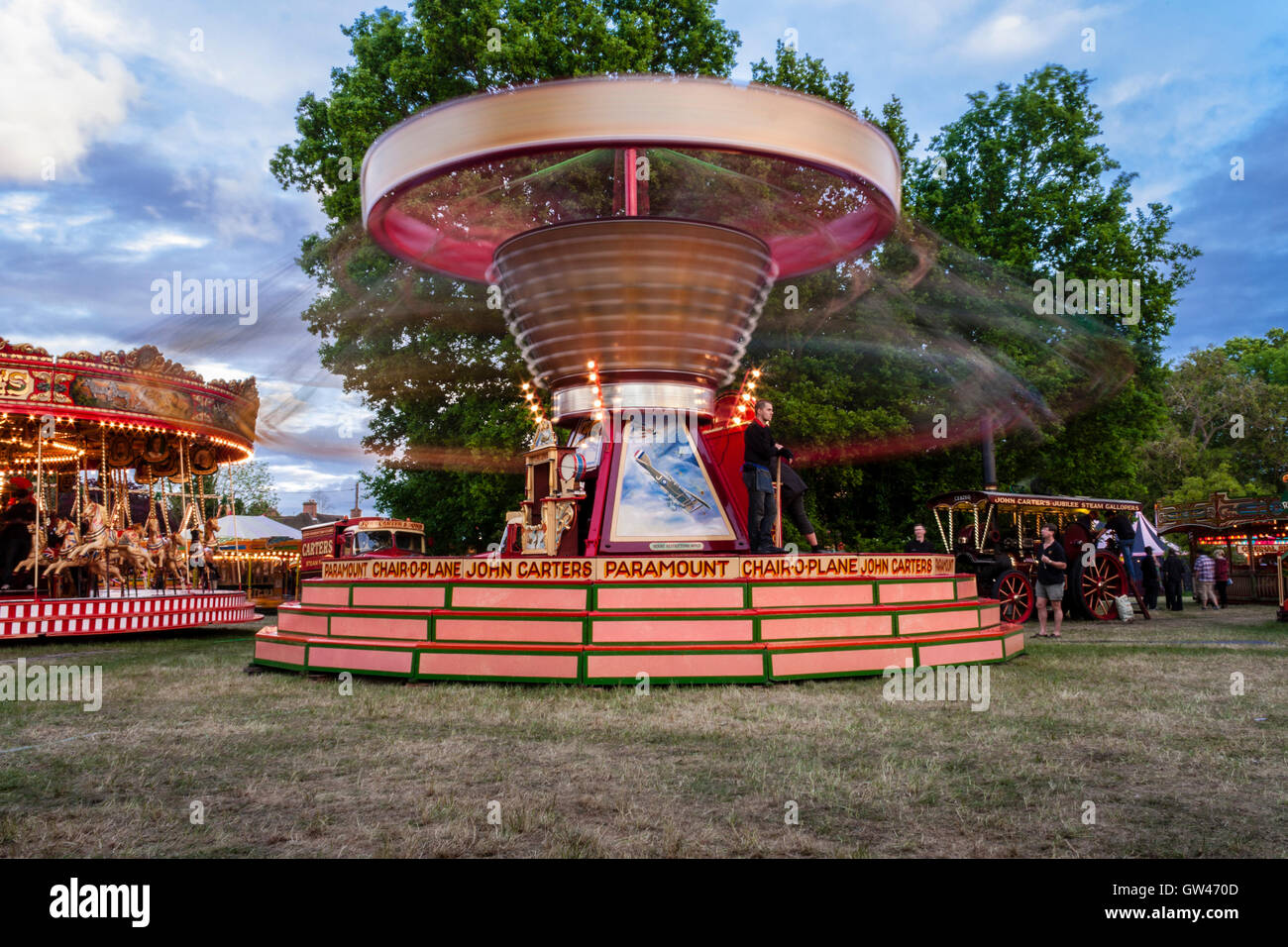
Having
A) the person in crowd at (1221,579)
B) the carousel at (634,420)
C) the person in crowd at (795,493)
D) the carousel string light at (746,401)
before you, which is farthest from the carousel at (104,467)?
the person in crowd at (1221,579)

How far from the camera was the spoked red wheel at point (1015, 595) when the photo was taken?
53.5 feet

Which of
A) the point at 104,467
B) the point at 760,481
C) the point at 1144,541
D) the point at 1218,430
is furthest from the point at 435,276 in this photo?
the point at 1218,430

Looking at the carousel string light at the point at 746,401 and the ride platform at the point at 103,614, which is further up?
the carousel string light at the point at 746,401

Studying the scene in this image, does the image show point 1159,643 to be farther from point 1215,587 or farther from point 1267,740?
point 1215,587

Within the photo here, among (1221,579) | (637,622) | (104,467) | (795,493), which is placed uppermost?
(104,467)

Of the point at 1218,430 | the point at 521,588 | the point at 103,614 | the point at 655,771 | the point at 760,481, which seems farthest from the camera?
the point at 1218,430

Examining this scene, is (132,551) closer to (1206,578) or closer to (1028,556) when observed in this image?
(1028,556)

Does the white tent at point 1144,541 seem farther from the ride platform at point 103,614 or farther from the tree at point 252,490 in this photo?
the tree at point 252,490

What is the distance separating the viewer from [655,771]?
16.4ft

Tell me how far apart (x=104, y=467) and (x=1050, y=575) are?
57.1 feet

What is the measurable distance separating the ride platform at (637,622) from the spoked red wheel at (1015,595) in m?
6.67

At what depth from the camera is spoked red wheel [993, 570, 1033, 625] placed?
1630cm

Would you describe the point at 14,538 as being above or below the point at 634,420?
below

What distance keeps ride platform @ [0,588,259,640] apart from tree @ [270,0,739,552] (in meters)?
5.87
